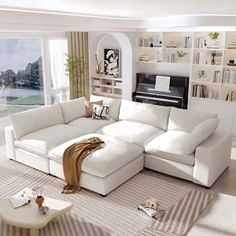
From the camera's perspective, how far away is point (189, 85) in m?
6.52

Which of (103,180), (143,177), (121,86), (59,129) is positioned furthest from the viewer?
(121,86)

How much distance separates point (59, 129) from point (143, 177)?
162cm

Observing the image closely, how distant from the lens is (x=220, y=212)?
3.64m

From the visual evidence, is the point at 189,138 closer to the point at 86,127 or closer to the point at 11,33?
the point at 86,127

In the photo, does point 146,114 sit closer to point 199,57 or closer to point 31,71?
point 199,57

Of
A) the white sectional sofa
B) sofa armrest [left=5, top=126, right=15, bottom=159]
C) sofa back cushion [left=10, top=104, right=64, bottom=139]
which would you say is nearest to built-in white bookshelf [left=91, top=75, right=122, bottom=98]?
the white sectional sofa

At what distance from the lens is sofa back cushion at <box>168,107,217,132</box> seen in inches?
192

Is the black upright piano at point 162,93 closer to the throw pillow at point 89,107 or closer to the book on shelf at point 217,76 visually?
the book on shelf at point 217,76

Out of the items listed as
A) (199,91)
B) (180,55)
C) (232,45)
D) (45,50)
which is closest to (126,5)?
(232,45)

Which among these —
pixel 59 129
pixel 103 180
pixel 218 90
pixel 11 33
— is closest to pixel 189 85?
pixel 218 90

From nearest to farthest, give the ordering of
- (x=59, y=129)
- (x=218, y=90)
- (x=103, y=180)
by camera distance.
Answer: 1. (x=103, y=180)
2. (x=59, y=129)
3. (x=218, y=90)

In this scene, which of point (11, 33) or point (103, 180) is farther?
point (11, 33)

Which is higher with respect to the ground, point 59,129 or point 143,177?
point 59,129

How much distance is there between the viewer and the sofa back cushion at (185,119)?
4.87m
